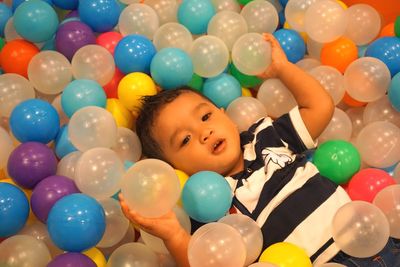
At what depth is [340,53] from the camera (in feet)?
4.99

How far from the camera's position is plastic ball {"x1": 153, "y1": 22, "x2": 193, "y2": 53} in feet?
4.93

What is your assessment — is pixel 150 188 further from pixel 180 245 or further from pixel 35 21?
pixel 35 21

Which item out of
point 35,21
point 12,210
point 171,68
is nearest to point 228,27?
point 171,68

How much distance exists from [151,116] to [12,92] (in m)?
0.39

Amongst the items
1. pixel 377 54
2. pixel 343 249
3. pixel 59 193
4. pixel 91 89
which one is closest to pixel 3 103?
pixel 91 89

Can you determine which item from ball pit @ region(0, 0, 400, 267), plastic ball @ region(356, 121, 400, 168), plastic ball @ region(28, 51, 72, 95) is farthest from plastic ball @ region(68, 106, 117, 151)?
plastic ball @ region(356, 121, 400, 168)

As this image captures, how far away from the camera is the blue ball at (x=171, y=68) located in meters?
1.41

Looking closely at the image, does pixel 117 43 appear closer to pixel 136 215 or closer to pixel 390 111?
pixel 136 215

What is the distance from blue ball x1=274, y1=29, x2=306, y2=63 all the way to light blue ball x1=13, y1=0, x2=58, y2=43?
681 mm

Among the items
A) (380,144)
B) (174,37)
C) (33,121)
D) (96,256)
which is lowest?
(96,256)

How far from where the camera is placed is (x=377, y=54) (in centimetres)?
149

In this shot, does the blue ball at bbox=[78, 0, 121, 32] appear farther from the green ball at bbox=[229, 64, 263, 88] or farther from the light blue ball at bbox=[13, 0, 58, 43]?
the green ball at bbox=[229, 64, 263, 88]

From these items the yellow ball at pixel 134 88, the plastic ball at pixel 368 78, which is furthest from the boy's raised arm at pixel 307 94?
the yellow ball at pixel 134 88

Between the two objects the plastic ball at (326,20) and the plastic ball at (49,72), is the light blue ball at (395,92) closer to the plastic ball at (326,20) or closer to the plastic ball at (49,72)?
the plastic ball at (326,20)
